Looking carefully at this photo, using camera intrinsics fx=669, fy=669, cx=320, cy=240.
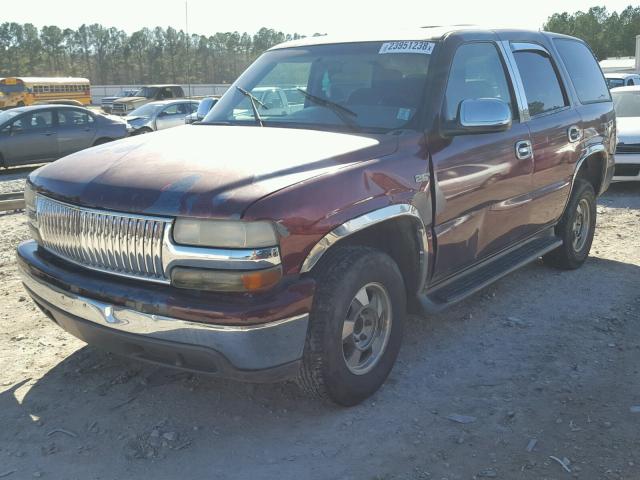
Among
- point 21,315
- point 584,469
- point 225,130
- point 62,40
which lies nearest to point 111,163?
point 225,130

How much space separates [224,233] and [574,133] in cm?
354

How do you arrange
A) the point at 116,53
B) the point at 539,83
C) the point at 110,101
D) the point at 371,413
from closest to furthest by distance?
the point at 371,413 → the point at 539,83 → the point at 110,101 → the point at 116,53

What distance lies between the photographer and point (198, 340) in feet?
9.39

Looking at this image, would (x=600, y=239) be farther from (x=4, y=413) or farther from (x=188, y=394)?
(x=4, y=413)

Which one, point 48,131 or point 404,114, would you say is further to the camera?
point 48,131

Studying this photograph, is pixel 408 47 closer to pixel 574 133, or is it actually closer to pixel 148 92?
pixel 574 133

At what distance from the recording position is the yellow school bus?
132ft

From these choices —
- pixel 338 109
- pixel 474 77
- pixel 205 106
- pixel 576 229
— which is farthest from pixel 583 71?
pixel 205 106

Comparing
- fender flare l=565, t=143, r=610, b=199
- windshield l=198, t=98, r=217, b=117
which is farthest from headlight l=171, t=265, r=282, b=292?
fender flare l=565, t=143, r=610, b=199

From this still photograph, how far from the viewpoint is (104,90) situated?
204 feet

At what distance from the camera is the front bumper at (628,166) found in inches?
380

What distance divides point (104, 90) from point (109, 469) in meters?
63.8

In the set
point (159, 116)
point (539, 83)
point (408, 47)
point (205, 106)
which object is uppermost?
point (408, 47)

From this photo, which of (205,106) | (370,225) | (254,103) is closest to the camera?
(370,225)
